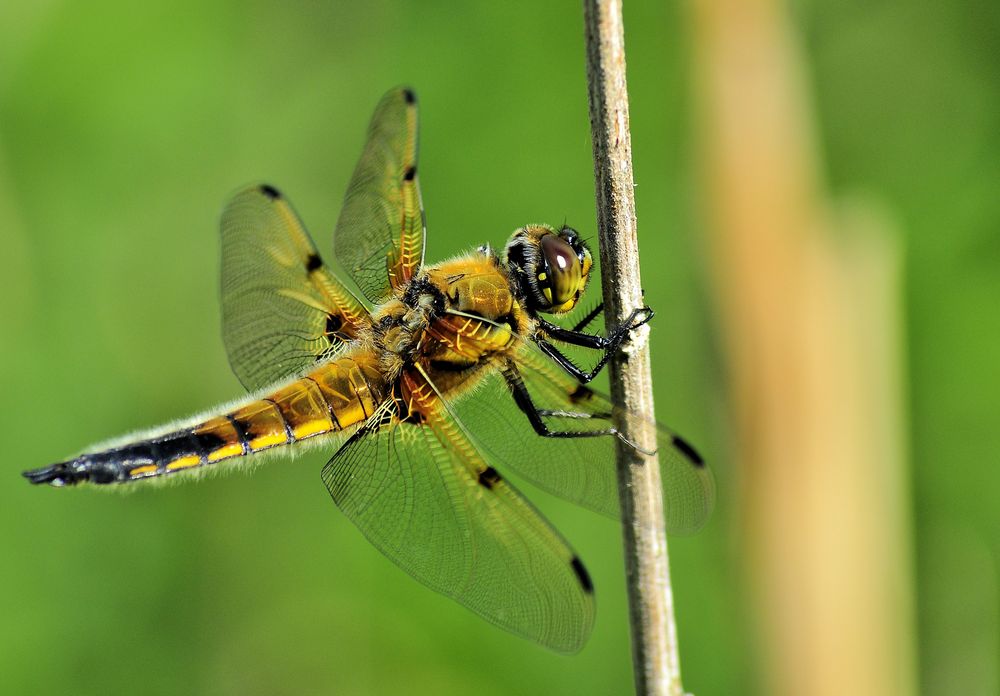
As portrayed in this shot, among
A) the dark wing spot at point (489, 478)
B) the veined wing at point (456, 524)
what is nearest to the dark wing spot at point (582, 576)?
the veined wing at point (456, 524)

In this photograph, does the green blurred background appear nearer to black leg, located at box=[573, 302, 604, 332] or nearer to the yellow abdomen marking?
black leg, located at box=[573, 302, 604, 332]

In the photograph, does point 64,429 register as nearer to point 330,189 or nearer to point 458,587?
point 330,189

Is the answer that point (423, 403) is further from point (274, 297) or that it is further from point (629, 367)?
point (629, 367)

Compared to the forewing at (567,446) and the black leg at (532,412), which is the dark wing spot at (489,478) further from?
the black leg at (532,412)

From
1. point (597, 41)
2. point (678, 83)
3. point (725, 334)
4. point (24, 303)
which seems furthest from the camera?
point (678, 83)

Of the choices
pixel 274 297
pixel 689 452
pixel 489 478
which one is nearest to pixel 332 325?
pixel 274 297

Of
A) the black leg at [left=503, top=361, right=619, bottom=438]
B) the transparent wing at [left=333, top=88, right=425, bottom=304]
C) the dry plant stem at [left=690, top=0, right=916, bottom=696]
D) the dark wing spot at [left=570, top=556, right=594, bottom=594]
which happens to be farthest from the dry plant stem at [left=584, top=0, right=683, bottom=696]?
the transparent wing at [left=333, top=88, right=425, bottom=304]

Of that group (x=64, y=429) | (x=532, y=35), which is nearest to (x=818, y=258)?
(x=532, y=35)
